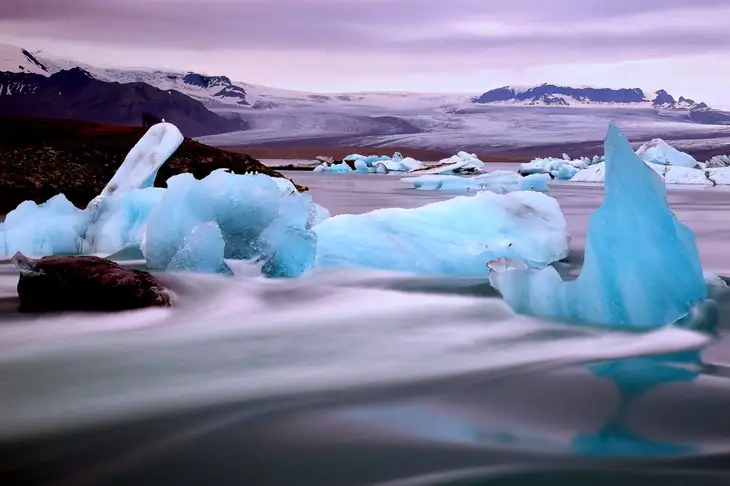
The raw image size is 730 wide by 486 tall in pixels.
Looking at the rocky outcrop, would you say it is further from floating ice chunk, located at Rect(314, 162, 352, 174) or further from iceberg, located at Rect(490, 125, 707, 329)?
floating ice chunk, located at Rect(314, 162, 352, 174)

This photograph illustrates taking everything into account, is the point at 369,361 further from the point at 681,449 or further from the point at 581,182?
the point at 581,182

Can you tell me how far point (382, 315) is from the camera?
307 cm

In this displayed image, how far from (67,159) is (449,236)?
4568 mm

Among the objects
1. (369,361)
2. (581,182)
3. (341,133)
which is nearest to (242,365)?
(369,361)

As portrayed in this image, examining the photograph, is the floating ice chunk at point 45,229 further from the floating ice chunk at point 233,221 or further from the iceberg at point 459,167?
the iceberg at point 459,167

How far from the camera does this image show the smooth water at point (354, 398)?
1539mm

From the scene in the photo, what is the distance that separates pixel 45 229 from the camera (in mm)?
4617

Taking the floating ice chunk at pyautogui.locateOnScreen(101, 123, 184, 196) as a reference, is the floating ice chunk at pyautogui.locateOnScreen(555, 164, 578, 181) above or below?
below

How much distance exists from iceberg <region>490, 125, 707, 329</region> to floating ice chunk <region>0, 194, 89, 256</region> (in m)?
3.10

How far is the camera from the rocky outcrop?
7016mm

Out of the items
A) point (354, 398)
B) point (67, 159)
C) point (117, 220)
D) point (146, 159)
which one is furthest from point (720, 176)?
point (354, 398)

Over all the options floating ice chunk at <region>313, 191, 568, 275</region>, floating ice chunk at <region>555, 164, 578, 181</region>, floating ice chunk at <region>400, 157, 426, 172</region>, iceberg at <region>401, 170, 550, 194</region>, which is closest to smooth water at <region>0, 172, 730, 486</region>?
floating ice chunk at <region>313, 191, 568, 275</region>

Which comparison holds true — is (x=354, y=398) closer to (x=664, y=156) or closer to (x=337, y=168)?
(x=664, y=156)

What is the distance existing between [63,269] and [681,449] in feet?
7.35
